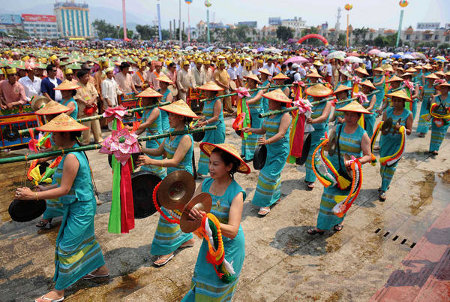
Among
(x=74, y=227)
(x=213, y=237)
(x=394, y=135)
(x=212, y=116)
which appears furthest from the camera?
(x=212, y=116)

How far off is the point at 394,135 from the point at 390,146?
27cm

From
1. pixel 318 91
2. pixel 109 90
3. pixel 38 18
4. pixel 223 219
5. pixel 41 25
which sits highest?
pixel 38 18

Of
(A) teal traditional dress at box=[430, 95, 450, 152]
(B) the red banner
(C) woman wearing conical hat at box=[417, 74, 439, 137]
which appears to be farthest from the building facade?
(A) teal traditional dress at box=[430, 95, 450, 152]

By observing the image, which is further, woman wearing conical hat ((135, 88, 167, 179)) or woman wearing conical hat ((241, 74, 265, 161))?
woman wearing conical hat ((241, 74, 265, 161))

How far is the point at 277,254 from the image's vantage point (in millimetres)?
4273

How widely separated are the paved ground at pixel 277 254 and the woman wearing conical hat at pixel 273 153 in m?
0.28

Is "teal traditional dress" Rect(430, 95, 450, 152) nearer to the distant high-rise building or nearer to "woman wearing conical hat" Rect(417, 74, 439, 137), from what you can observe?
"woman wearing conical hat" Rect(417, 74, 439, 137)

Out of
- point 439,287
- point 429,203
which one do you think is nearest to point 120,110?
point 439,287

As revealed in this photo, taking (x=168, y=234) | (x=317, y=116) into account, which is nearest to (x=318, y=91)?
(x=317, y=116)

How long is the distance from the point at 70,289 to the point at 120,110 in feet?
7.55

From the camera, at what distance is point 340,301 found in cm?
347

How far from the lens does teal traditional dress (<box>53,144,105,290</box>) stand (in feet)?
10.9

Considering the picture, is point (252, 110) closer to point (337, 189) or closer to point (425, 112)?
point (337, 189)

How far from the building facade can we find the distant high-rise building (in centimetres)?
520
